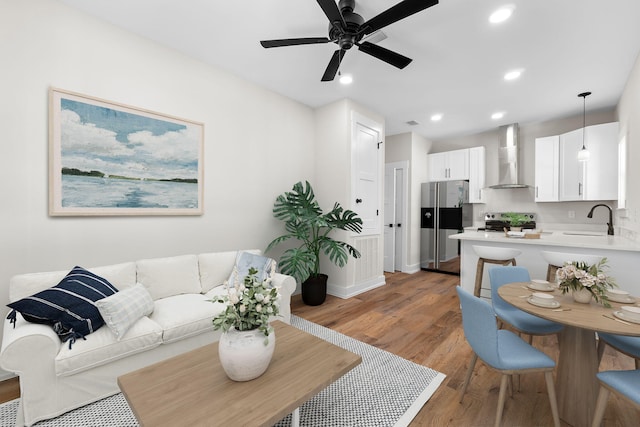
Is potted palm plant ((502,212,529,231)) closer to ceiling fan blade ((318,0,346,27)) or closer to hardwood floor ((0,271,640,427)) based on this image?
hardwood floor ((0,271,640,427))

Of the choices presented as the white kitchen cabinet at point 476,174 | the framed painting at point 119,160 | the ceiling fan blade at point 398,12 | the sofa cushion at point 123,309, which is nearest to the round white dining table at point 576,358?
the ceiling fan blade at point 398,12

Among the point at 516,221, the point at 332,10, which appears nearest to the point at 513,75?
the point at 516,221

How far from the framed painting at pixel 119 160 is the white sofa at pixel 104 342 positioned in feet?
1.87

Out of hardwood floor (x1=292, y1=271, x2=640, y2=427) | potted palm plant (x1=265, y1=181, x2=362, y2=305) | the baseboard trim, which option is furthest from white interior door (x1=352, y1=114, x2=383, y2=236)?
hardwood floor (x1=292, y1=271, x2=640, y2=427)

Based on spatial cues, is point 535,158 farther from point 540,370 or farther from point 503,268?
point 540,370

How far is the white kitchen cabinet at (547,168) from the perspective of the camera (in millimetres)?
4434

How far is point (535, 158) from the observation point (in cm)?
471

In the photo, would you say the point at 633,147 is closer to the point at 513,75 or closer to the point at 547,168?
the point at 513,75

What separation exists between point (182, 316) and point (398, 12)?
2.68 meters

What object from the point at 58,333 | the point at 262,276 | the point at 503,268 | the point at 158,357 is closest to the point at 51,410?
the point at 58,333

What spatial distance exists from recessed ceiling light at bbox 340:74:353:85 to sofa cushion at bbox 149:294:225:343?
9.43ft

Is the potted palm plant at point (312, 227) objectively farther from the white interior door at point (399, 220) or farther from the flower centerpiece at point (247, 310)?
the white interior door at point (399, 220)

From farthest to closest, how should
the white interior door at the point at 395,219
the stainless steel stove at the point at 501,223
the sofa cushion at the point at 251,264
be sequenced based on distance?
the white interior door at the point at 395,219 < the stainless steel stove at the point at 501,223 < the sofa cushion at the point at 251,264

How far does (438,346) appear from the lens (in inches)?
102
